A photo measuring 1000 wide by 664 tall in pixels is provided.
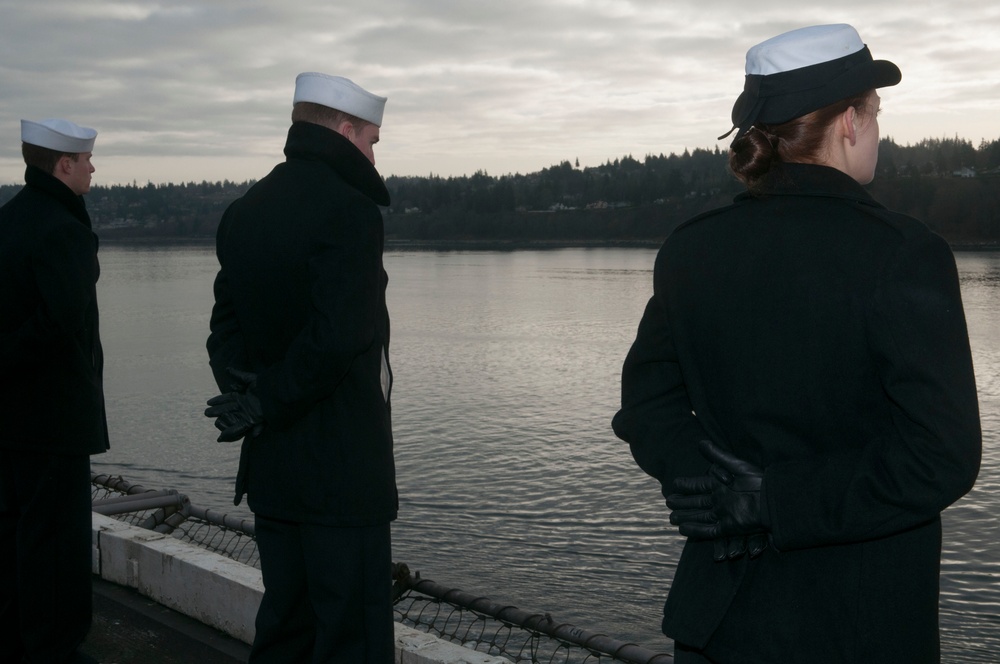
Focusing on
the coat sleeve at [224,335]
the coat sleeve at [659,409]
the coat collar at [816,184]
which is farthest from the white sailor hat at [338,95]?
the coat collar at [816,184]

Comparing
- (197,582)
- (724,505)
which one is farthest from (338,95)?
(197,582)

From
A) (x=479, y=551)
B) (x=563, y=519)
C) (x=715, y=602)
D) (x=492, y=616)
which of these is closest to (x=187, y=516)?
(x=492, y=616)

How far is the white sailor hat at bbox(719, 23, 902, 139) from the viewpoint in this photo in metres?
1.66

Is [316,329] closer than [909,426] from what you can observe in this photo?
No

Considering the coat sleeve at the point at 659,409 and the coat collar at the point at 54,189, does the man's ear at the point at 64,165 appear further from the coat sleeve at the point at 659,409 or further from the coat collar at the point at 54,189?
the coat sleeve at the point at 659,409

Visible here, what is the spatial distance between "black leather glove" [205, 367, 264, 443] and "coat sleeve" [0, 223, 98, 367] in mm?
851

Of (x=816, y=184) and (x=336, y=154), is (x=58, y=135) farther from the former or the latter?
(x=816, y=184)

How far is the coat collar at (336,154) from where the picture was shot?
285 cm


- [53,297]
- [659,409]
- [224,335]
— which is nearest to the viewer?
[659,409]

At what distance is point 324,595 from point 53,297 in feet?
4.83

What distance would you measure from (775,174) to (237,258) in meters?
1.68

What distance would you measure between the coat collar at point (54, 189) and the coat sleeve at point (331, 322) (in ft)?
4.40

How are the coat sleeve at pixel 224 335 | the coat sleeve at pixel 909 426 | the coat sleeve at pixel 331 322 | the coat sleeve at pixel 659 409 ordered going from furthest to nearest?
1. the coat sleeve at pixel 224 335
2. the coat sleeve at pixel 331 322
3. the coat sleeve at pixel 659 409
4. the coat sleeve at pixel 909 426

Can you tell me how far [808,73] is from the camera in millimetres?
1675
